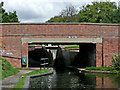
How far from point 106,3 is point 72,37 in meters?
48.7

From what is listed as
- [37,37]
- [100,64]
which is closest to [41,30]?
[37,37]

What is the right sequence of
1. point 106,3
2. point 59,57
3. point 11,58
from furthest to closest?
point 106,3 < point 59,57 < point 11,58

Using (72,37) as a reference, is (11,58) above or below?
below

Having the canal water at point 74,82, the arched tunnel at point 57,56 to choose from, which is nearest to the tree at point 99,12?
the arched tunnel at point 57,56

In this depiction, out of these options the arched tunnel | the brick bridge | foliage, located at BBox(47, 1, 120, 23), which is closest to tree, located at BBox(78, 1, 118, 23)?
foliage, located at BBox(47, 1, 120, 23)

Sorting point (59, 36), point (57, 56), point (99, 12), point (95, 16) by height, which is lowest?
point (57, 56)

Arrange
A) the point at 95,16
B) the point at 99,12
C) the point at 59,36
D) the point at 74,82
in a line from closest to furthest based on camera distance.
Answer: the point at 74,82 → the point at 59,36 → the point at 95,16 → the point at 99,12

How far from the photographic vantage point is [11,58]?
→ 2539 cm

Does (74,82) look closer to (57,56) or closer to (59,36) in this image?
(59,36)

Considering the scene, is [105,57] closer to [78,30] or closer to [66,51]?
[78,30]

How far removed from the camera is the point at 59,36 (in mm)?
25594

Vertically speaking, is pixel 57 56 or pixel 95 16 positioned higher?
pixel 95 16

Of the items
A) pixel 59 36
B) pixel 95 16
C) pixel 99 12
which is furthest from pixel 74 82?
pixel 99 12

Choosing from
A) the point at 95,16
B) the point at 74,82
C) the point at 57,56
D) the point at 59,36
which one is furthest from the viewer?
the point at 95,16
